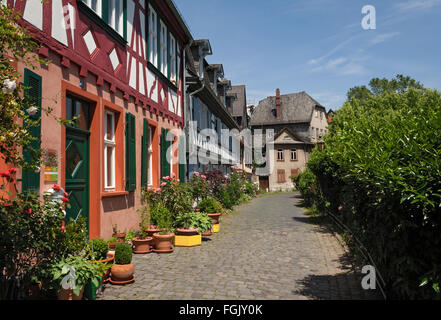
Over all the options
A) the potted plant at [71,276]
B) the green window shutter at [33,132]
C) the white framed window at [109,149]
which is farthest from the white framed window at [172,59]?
the potted plant at [71,276]

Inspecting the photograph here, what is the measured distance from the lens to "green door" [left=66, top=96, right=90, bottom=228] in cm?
600

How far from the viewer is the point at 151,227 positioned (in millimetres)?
8320

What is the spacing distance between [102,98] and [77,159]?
1.32 m

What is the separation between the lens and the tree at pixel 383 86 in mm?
50981

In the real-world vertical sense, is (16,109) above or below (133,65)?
below

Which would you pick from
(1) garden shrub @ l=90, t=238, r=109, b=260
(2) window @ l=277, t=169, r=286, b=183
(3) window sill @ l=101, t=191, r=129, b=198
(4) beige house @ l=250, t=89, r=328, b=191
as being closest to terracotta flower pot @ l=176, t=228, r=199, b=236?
(3) window sill @ l=101, t=191, r=129, b=198

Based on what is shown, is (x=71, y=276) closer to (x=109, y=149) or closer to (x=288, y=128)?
(x=109, y=149)

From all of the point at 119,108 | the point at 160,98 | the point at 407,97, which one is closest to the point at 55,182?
the point at 119,108

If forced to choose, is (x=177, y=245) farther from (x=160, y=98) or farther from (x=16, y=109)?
(x=16, y=109)

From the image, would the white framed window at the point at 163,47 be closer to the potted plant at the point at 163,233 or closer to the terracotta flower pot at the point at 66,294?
the potted plant at the point at 163,233

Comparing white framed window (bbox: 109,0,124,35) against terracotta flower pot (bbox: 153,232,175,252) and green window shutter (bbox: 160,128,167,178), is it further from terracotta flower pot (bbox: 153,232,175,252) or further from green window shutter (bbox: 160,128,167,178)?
terracotta flower pot (bbox: 153,232,175,252)

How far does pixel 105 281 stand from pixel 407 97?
4189 cm

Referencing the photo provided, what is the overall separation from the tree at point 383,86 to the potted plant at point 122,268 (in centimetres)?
5084

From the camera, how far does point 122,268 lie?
5148mm
